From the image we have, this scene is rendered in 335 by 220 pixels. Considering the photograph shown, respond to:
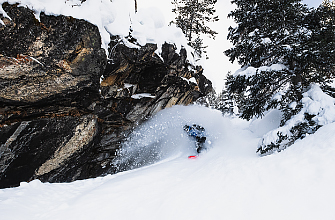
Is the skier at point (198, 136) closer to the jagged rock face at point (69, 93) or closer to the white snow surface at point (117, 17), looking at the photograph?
the jagged rock face at point (69, 93)

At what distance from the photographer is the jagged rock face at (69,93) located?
17.3ft

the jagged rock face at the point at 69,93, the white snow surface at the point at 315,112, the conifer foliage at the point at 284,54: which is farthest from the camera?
the conifer foliage at the point at 284,54

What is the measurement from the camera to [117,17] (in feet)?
22.6

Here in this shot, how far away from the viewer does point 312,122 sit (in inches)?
190

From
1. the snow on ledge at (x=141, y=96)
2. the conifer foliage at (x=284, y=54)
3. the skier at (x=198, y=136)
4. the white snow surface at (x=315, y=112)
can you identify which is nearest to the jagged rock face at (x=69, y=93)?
the snow on ledge at (x=141, y=96)

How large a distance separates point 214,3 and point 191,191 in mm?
14686

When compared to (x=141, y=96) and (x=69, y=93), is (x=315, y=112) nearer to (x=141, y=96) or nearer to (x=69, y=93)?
(x=141, y=96)

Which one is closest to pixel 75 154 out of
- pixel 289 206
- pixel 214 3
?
pixel 289 206

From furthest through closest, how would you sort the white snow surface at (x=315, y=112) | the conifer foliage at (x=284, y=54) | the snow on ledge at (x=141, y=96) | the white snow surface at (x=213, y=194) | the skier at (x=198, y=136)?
the snow on ledge at (x=141, y=96) < the skier at (x=198, y=136) < the conifer foliage at (x=284, y=54) < the white snow surface at (x=315, y=112) < the white snow surface at (x=213, y=194)

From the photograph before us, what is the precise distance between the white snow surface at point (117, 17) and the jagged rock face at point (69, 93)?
0.87 feet

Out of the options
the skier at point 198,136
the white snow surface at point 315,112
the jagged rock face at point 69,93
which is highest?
the jagged rock face at point 69,93

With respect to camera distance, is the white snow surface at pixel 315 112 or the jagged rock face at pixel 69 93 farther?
the jagged rock face at pixel 69 93

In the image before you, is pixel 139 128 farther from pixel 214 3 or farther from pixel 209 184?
pixel 214 3

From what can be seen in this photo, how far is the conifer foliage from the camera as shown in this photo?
5766mm
